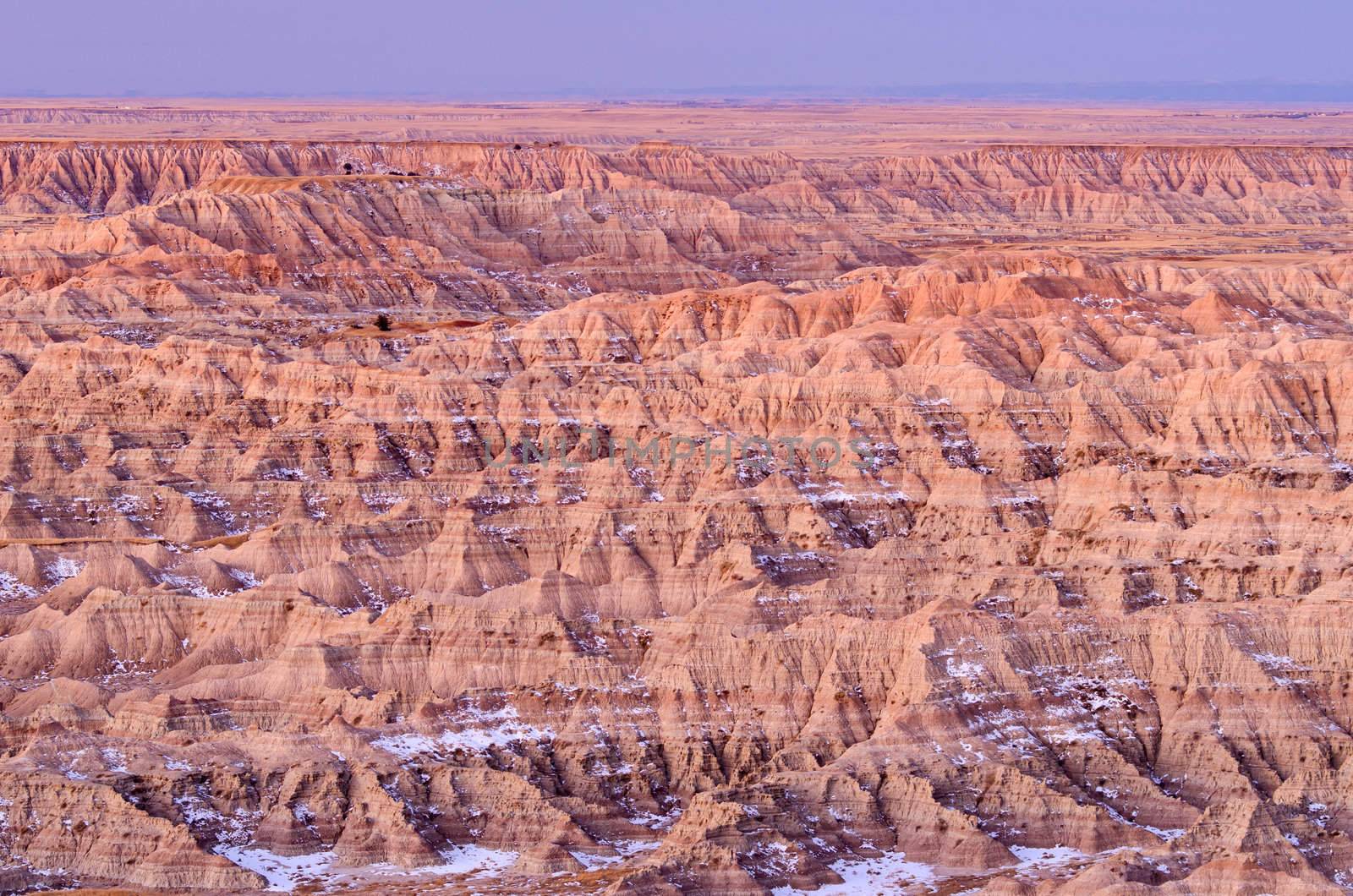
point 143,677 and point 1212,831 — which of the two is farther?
point 143,677

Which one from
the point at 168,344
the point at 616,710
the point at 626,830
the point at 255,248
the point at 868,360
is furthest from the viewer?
the point at 255,248

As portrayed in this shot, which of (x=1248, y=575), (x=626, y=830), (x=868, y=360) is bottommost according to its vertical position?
(x=626, y=830)

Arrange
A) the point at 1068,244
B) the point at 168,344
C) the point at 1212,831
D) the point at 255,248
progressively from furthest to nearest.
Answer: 1. the point at 1068,244
2. the point at 255,248
3. the point at 168,344
4. the point at 1212,831

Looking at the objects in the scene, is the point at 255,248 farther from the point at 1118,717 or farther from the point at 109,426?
the point at 1118,717

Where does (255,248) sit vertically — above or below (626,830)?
above

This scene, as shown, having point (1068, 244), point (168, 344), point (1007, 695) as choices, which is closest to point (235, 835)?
point (1007, 695)

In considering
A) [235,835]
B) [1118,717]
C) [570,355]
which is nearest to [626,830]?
[235,835]
